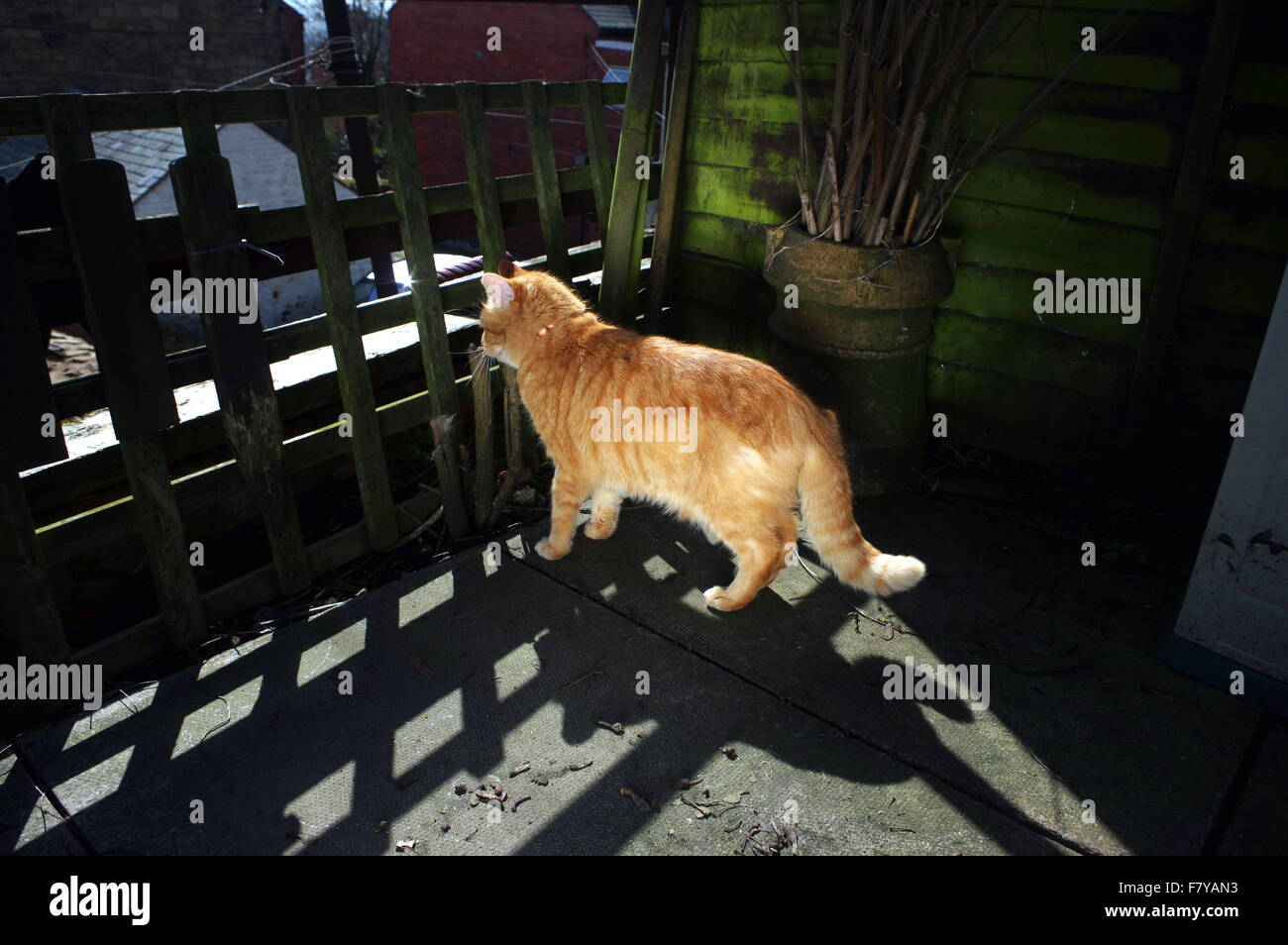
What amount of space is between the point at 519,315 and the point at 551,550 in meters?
1.14

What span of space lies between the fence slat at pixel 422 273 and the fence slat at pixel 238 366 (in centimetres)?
76

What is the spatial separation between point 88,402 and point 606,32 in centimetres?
1985

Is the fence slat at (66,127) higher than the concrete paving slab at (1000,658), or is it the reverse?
the fence slat at (66,127)

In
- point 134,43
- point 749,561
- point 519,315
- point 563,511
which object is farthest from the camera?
point 134,43

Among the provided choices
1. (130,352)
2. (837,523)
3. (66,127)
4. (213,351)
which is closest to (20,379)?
(130,352)

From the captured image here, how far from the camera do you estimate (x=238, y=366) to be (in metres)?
3.17

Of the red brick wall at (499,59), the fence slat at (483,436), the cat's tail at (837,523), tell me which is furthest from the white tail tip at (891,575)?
the red brick wall at (499,59)

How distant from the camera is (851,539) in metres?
3.25

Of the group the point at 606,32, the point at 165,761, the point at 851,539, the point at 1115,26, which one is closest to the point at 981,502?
the point at 851,539

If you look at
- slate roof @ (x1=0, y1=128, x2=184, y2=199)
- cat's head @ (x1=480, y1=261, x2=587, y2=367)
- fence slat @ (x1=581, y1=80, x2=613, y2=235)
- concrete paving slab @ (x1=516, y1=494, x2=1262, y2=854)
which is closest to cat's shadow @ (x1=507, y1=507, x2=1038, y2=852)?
concrete paving slab @ (x1=516, y1=494, x2=1262, y2=854)

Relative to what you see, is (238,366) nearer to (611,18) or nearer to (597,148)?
(597,148)

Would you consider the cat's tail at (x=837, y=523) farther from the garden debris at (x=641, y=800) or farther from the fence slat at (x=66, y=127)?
the fence slat at (x=66, y=127)

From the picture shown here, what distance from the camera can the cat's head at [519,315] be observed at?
12.0 ft
